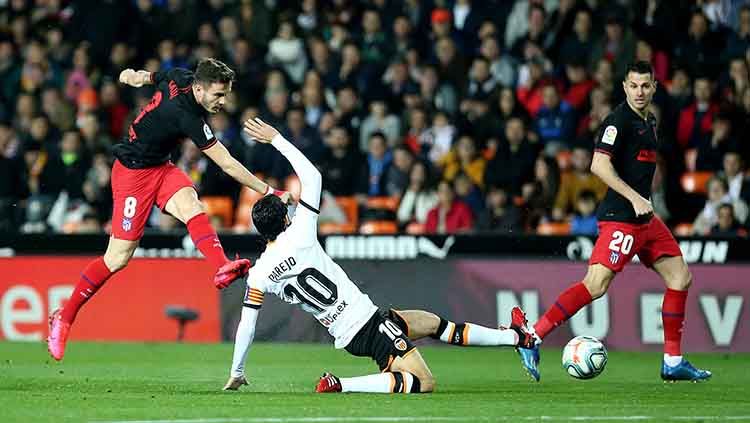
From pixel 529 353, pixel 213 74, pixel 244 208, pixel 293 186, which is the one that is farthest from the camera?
pixel 244 208

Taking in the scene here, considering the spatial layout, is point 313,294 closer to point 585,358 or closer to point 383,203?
point 585,358

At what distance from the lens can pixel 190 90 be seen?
1135cm

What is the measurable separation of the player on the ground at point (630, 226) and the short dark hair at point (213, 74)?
9.47 ft

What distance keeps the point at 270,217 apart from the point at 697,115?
378 inches

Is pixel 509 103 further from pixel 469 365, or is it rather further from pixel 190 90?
pixel 190 90

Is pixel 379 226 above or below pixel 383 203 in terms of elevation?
below

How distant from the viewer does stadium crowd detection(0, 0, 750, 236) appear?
17.9m

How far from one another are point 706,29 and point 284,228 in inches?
412

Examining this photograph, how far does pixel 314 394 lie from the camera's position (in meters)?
10.2

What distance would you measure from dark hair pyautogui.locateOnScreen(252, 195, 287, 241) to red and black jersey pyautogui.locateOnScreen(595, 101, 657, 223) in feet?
9.39

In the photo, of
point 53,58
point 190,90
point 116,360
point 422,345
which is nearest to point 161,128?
point 190,90

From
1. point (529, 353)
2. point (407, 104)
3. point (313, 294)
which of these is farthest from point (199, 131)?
point (407, 104)

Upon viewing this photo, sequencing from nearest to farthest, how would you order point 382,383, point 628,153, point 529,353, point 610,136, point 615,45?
1. point 382,383
2. point 529,353
3. point 610,136
4. point 628,153
5. point 615,45

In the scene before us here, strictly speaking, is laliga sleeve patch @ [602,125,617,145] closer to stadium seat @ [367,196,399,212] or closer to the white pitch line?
the white pitch line
